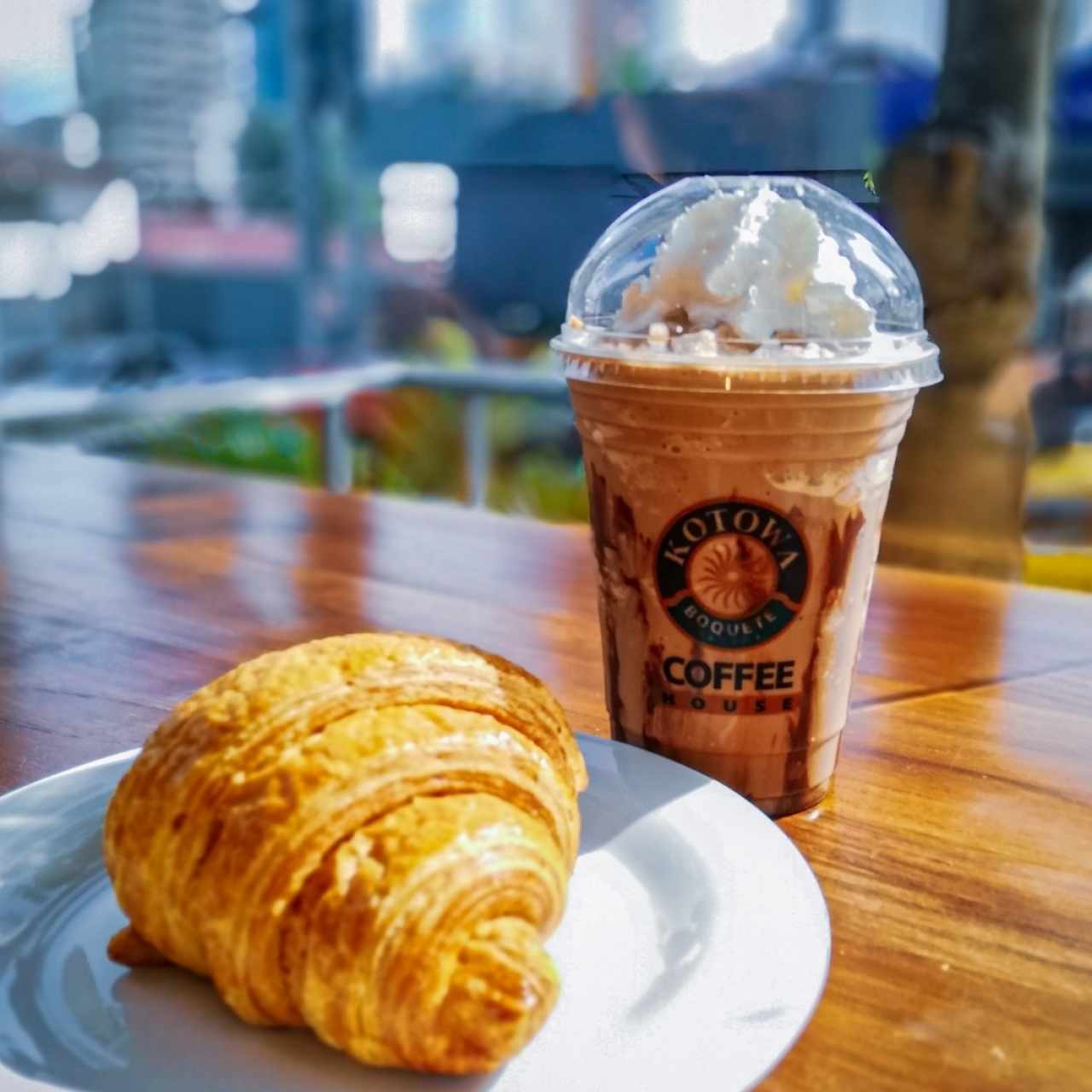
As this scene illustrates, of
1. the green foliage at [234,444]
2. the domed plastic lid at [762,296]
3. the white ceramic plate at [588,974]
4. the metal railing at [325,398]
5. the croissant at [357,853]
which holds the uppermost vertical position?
the domed plastic lid at [762,296]

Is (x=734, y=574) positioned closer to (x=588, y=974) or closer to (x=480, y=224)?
(x=588, y=974)

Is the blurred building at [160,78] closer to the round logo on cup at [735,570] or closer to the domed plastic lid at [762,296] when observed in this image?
the domed plastic lid at [762,296]

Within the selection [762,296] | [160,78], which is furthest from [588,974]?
[160,78]

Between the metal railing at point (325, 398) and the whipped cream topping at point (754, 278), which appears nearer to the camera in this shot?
the whipped cream topping at point (754, 278)

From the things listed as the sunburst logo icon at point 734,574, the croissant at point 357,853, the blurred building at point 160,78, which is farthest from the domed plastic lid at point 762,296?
the blurred building at point 160,78

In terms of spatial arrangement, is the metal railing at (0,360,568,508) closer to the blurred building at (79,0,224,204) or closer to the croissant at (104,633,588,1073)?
the croissant at (104,633,588,1073)

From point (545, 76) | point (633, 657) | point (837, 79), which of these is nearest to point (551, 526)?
point (633, 657)
